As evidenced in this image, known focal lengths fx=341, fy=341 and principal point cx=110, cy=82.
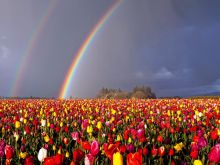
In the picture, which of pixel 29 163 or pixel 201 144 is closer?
pixel 29 163

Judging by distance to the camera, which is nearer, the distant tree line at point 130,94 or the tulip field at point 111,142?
the tulip field at point 111,142

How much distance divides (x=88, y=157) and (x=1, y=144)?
189 centimetres

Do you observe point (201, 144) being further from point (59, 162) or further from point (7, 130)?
point (7, 130)

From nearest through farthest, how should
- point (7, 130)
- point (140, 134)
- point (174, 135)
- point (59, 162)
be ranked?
1. point (59, 162)
2. point (140, 134)
3. point (174, 135)
4. point (7, 130)

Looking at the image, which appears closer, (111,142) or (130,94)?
(111,142)

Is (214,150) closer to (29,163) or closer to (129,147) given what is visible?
(129,147)

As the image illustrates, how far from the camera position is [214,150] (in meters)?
3.26

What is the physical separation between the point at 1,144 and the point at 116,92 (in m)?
40.9

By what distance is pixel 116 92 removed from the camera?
4553cm

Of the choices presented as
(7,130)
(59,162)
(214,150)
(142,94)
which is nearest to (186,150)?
(214,150)

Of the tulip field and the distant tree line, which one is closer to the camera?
the tulip field

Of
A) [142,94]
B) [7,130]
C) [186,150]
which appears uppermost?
[142,94]

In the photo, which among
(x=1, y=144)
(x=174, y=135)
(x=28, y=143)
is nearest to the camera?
(x=1, y=144)

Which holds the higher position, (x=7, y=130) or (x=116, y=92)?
(x=116, y=92)
